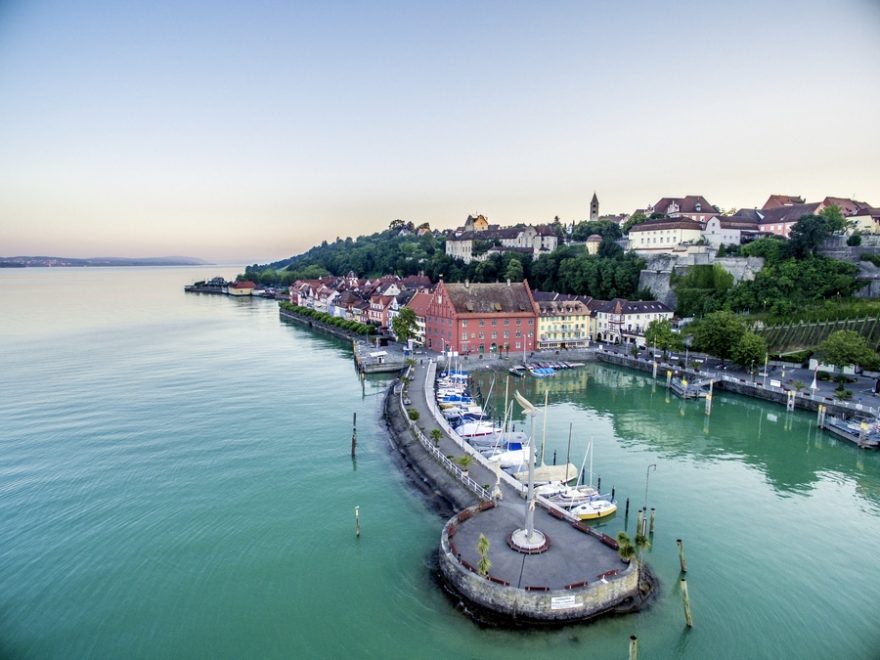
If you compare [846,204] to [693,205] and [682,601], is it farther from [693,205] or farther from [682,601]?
[682,601]

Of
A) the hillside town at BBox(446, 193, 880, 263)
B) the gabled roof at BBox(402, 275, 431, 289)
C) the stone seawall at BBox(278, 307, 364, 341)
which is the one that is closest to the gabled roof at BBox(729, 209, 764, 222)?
the hillside town at BBox(446, 193, 880, 263)

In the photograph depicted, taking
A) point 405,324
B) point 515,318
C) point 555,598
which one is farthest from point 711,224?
point 555,598

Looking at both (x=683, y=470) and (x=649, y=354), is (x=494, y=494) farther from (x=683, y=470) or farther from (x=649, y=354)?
(x=649, y=354)

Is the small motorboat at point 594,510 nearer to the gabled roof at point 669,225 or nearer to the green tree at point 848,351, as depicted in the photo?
the green tree at point 848,351

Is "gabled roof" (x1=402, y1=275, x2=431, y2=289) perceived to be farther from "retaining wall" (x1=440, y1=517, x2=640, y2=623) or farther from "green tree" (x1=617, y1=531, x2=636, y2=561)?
"retaining wall" (x1=440, y1=517, x2=640, y2=623)

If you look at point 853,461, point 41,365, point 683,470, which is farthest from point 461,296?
point 41,365

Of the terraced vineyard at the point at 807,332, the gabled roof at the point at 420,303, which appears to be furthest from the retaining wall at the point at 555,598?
the gabled roof at the point at 420,303
